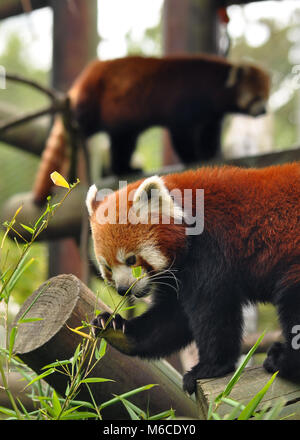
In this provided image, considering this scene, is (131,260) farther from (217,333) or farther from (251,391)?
(251,391)

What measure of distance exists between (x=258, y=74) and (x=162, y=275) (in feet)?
10.8

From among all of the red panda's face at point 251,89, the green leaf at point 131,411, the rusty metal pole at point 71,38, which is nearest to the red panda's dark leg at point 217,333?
the green leaf at point 131,411

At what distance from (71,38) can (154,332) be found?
2.59 meters

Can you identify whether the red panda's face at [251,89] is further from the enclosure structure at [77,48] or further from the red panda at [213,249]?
the red panda at [213,249]

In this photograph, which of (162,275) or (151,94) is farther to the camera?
(151,94)

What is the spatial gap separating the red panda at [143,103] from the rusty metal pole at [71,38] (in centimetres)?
12

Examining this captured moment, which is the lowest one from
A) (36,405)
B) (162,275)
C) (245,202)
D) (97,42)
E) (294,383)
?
(36,405)

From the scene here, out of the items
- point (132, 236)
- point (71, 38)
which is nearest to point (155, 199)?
point (132, 236)

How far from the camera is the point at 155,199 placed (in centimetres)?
137

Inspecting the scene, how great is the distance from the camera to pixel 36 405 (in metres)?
1.60
